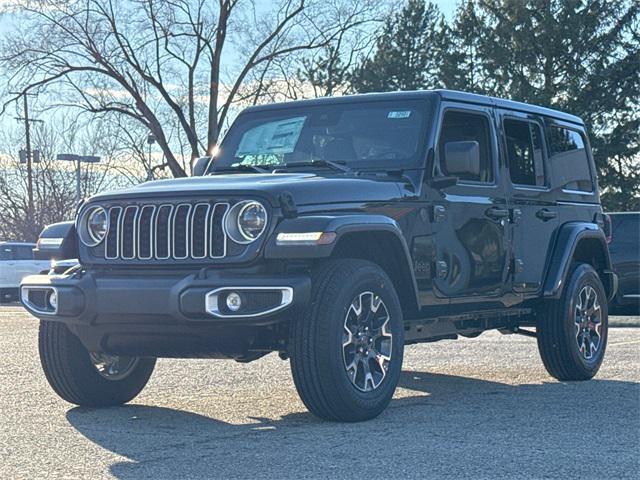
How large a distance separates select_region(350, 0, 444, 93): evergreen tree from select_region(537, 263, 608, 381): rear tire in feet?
112

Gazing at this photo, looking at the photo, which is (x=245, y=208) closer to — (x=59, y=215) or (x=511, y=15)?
(x=511, y=15)

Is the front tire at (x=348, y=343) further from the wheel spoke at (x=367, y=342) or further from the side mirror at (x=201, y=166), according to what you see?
the side mirror at (x=201, y=166)

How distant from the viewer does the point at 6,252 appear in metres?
29.9

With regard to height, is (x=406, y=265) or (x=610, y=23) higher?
(x=610, y=23)

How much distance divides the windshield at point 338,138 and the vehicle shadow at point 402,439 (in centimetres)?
163

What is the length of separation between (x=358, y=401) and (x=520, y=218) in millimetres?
2591

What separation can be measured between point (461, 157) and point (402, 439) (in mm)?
2175

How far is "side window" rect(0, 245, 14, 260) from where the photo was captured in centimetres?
2980

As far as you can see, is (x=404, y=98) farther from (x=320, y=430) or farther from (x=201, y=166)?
(x=320, y=430)

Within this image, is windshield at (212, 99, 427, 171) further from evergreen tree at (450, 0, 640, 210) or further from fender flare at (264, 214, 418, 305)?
evergreen tree at (450, 0, 640, 210)

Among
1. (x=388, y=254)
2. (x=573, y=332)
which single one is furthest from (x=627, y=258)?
(x=388, y=254)

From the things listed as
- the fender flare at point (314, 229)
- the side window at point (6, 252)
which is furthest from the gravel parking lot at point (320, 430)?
the side window at point (6, 252)

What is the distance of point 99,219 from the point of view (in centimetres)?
712

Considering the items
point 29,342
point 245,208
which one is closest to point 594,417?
point 245,208
